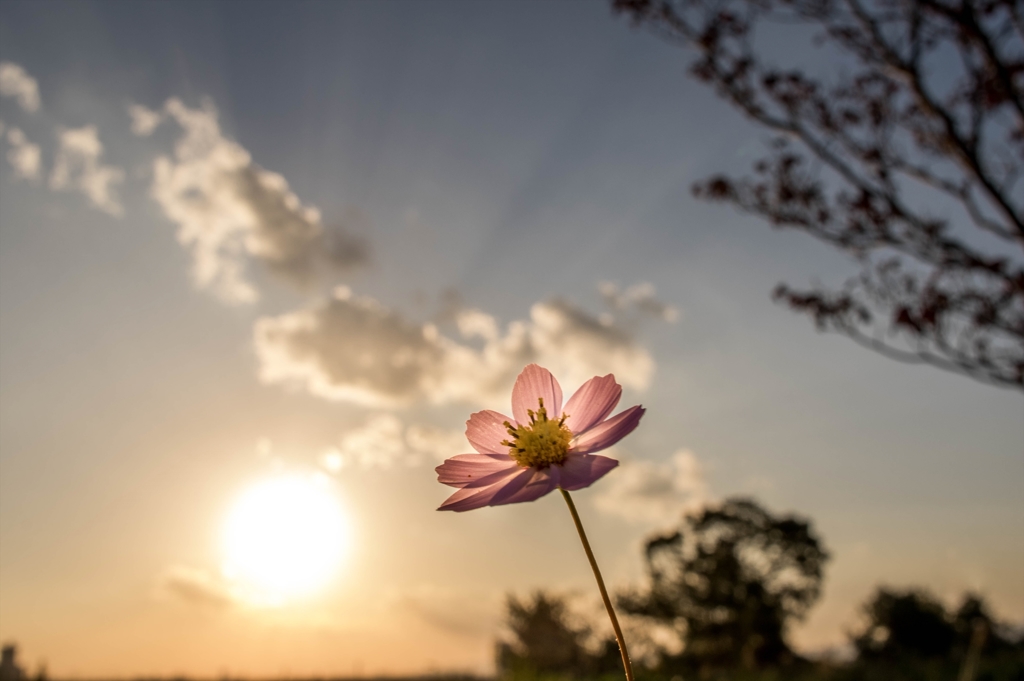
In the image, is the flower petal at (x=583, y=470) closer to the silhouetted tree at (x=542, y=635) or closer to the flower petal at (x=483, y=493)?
the flower petal at (x=483, y=493)

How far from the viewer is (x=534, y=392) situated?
781 millimetres

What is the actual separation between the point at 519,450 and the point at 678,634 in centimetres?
1582

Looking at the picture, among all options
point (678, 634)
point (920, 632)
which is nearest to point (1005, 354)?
point (678, 634)

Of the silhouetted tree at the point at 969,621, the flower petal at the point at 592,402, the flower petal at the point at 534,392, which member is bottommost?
the silhouetted tree at the point at 969,621

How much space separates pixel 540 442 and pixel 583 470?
0.34 feet

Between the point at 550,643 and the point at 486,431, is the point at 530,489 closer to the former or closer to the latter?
the point at 486,431

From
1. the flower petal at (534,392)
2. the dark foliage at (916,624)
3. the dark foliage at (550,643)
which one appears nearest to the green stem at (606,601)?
the flower petal at (534,392)

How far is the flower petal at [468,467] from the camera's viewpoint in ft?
2.23

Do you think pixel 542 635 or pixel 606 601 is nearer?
pixel 606 601

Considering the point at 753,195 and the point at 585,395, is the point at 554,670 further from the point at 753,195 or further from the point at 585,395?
the point at 585,395

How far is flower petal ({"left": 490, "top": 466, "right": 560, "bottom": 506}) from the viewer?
1.84 feet

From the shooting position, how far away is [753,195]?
200 inches

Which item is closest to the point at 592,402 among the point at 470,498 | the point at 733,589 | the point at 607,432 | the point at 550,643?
the point at 607,432

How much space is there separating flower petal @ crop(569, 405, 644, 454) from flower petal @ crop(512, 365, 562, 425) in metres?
0.09
